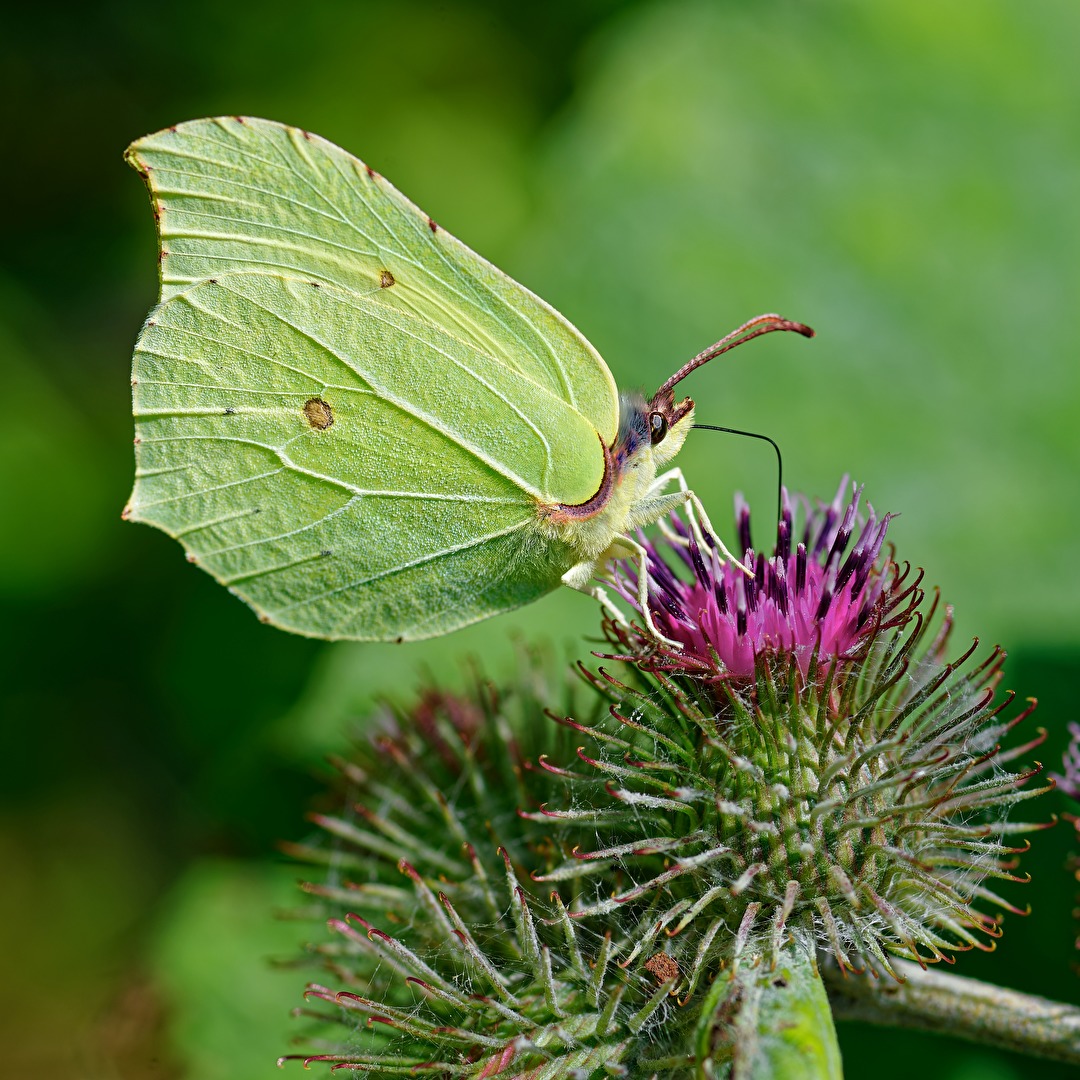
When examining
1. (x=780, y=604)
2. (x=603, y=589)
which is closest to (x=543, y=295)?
(x=603, y=589)

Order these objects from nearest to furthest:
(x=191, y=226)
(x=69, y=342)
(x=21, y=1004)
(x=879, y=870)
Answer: (x=879, y=870)
(x=191, y=226)
(x=21, y=1004)
(x=69, y=342)

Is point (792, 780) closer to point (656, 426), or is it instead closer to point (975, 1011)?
point (975, 1011)

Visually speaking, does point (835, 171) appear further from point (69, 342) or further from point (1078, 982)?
point (69, 342)

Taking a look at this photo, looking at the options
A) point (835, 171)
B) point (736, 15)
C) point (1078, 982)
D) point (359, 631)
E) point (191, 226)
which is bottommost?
point (1078, 982)

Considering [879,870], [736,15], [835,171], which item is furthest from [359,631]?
[736,15]

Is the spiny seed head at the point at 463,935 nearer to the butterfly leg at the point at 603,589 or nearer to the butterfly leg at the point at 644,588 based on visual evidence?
the butterfly leg at the point at 603,589

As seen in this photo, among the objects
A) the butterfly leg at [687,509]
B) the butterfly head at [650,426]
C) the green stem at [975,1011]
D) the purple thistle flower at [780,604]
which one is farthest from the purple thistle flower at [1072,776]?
the butterfly head at [650,426]

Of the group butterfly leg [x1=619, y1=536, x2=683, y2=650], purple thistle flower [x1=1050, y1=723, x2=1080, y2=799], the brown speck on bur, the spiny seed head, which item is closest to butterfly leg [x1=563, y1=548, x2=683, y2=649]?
butterfly leg [x1=619, y1=536, x2=683, y2=650]

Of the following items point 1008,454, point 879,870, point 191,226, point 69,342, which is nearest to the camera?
point 879,870
